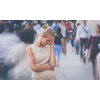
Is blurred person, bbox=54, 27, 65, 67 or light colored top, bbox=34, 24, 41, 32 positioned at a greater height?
light colored top, bbox=34, 24, 41, 32

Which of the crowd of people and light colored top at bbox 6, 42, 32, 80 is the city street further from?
light colored top at bbox 6, 42, 32, 80

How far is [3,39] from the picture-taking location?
173 inches

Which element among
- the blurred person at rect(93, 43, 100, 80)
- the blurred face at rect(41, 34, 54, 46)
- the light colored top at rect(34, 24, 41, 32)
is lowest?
the blurred person at rect(93, 43, 100, 80)

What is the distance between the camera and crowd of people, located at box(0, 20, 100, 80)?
4.18 metres

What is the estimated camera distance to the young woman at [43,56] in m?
4.12

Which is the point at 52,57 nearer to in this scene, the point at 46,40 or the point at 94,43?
the point at 46,40

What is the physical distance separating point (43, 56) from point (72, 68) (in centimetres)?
91

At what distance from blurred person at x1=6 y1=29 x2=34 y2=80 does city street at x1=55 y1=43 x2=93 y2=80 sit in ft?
2.85

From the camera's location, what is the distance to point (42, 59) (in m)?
4.15

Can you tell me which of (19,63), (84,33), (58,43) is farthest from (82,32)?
(19,63)

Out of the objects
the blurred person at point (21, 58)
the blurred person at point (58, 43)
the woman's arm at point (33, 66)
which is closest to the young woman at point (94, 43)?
the blurred person at point (58, 43)

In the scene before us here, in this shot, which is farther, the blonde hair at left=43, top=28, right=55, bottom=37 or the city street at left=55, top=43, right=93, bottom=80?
the city street at left=55, top=43, right=93, bottom=80

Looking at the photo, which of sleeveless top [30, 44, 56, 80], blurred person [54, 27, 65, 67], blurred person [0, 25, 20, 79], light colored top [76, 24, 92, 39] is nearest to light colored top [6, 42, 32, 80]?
blurred person [0, 25, 20, 79]
